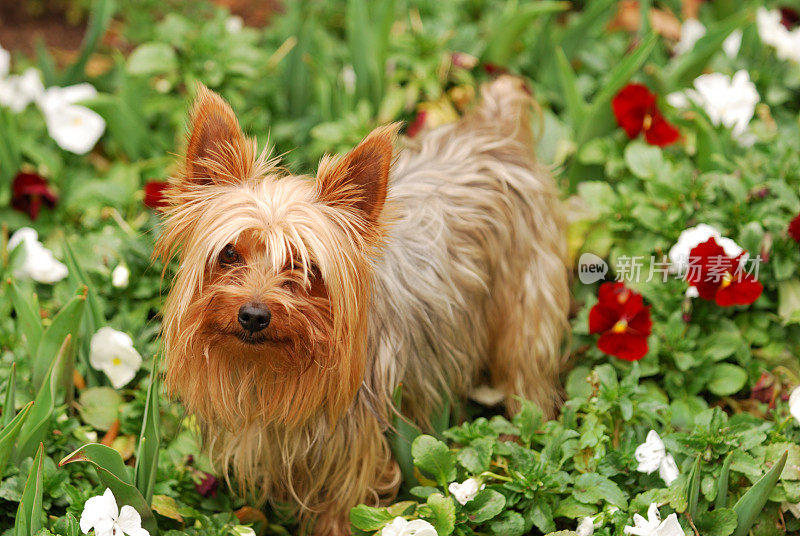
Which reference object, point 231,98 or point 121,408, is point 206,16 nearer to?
point 231,98

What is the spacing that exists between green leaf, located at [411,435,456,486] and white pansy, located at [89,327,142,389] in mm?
1125

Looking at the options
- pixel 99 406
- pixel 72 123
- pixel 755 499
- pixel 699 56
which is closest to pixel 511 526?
pixel 755 499

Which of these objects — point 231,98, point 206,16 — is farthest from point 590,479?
point 206,16

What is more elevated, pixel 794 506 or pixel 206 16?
pixel 206 16

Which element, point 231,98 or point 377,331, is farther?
point 231,98

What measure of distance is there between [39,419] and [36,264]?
3.40 feet

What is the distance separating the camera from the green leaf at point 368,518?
9.03 ft

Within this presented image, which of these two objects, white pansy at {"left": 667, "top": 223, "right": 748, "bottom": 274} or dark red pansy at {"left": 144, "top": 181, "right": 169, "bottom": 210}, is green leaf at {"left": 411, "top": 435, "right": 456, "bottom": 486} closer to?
white pansy at {"left": 667, "top": 223, "right": 748, "bottom": 274}

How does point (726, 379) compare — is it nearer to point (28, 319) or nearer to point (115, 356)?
point (115, 356)

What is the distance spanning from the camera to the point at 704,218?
3.62 meters

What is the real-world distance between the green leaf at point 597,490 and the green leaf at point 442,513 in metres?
0.42

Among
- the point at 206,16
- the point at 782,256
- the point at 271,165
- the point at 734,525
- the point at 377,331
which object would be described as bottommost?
the point at 734,525

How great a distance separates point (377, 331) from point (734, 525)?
127 centimetres

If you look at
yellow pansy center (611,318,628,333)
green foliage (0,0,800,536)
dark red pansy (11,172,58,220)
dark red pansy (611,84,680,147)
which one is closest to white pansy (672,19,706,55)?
green foliage (0,0,800,536)
